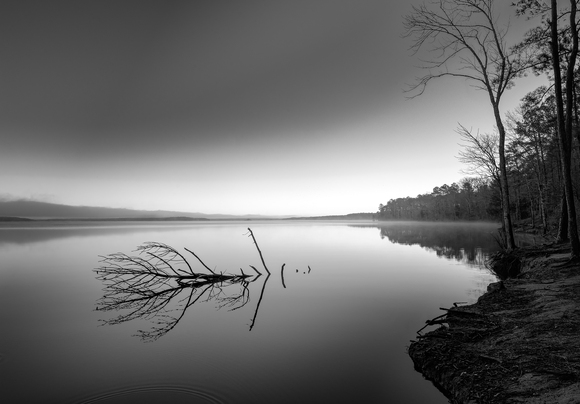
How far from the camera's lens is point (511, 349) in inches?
199

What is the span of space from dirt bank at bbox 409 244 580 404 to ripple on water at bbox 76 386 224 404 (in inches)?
150

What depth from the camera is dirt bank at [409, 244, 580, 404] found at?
12.9 feet

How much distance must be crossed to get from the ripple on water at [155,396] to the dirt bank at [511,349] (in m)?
3.82

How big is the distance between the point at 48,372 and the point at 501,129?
18560 millimetres

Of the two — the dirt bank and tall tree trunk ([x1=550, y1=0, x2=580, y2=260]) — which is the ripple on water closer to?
the dirt bank

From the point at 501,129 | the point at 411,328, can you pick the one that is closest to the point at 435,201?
the point at 501,129

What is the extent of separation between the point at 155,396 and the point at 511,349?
6.01 m

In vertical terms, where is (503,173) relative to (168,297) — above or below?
above

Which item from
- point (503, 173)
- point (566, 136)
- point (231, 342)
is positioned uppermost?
point (566, 136)

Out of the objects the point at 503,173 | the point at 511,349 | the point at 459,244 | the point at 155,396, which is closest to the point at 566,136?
the point at 503,173

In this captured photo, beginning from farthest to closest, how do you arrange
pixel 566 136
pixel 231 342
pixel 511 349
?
pixel 566 136 < pixel 231 342 < pixel 511 349

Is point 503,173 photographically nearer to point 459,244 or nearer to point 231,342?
point 231,342

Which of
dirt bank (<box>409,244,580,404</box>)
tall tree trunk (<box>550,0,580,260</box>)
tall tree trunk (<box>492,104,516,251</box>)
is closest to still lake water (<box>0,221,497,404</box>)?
dirt bank (<box>409,244,580,404</box>)

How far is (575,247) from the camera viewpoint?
10375 millimetres
